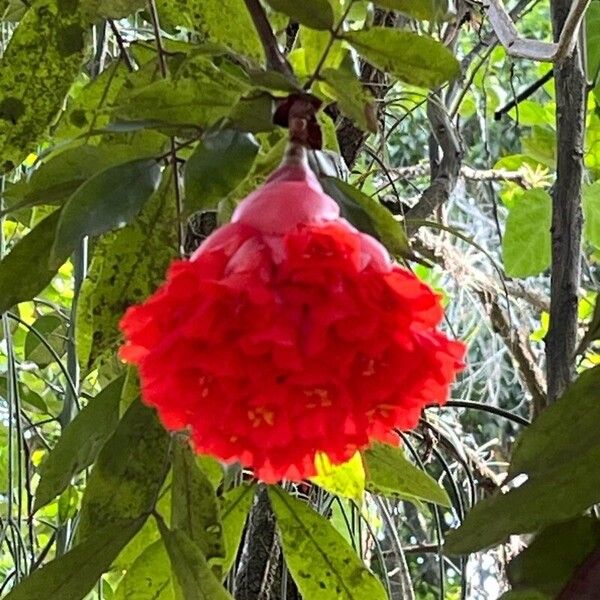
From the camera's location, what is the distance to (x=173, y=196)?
464mm

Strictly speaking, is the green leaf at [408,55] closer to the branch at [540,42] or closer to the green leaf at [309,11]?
the green leaf at [309,11]

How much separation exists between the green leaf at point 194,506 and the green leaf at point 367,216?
0.12 metres

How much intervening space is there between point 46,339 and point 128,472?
51 centimetres

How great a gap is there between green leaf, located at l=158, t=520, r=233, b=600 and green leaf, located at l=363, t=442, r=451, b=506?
0.13 metres

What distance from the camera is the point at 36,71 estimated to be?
484 millimetres

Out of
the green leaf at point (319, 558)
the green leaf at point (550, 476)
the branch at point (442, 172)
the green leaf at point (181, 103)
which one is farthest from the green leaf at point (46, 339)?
the green leaf at point (550, 476)

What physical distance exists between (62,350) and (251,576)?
351mm

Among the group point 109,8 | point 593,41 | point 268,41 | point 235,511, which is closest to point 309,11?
point 268,41

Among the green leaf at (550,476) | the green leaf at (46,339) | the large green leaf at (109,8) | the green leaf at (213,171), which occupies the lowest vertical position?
the green leaf at (550,476)

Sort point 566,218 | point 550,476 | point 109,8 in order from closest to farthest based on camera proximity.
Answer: point 550,476 → point 109,8 → point 566,218

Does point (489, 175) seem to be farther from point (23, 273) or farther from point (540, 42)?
point (23, 273)

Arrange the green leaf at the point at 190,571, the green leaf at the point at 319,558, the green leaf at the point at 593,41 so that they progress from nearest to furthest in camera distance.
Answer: the green leaf at the point at 190,571
the green leaf at the point at 319,558
the green leaf at the point at 593,41

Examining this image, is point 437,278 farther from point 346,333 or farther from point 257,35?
point 346,333

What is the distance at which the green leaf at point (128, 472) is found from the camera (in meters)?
0.44
